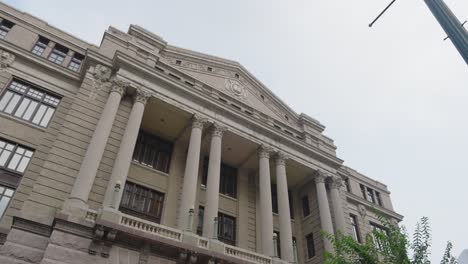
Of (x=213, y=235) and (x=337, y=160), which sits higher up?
(x=337, y=160)

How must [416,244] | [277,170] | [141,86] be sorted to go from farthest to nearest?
1. [277,170]
2. [141,86]
3. [416,244]

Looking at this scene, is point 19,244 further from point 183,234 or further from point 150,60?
point 150,60

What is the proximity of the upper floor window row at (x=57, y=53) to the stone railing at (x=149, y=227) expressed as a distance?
13.1 metres

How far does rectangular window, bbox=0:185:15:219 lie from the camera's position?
17.2 m

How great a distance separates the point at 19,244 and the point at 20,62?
13288 mm

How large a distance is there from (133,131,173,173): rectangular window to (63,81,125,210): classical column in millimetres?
4327

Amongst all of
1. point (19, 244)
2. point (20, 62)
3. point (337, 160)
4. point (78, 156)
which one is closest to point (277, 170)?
point (337, 160)

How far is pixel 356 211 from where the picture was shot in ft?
117

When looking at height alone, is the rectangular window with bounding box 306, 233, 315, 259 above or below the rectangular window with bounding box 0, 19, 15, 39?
below

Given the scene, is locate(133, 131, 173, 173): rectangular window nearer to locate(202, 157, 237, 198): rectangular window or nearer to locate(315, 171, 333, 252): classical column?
locate(202, 157, 237, 198): rectangular window

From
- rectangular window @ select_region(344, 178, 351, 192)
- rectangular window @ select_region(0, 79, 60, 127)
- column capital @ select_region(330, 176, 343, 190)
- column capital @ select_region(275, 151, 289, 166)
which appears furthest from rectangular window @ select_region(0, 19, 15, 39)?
rectangular window @ select_region(344, 178, 351, 192)

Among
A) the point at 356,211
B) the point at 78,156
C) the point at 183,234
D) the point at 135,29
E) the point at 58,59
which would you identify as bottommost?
the point at 183,234

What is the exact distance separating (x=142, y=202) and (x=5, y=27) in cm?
1607

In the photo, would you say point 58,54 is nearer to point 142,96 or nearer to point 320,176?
point 142,96
